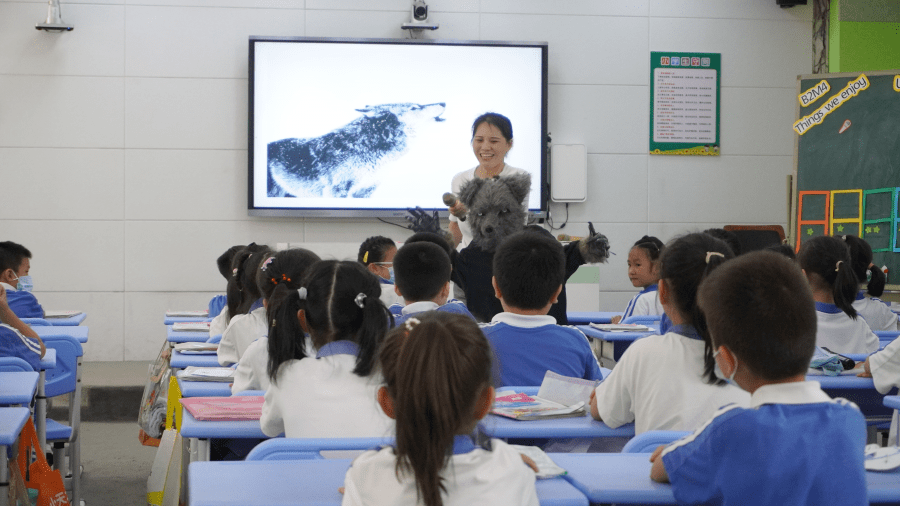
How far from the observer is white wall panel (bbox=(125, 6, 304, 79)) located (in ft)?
20.4

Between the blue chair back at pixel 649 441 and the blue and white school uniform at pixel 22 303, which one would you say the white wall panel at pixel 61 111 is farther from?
the blue chair back at pixel 649 441

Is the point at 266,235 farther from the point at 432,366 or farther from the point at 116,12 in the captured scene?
the point at 432,366

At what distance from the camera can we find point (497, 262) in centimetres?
254

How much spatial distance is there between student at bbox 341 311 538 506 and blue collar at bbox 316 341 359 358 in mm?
690

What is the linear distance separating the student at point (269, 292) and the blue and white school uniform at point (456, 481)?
0.90 metres

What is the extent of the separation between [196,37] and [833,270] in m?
4.65

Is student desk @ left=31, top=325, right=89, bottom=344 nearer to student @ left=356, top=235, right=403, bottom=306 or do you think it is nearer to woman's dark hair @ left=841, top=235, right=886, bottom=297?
student @ left=356, top=235, right=403, bottom=306

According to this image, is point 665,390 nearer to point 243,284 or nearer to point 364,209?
point 243,284

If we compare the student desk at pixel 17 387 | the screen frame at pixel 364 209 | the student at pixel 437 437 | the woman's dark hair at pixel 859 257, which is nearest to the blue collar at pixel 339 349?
the student at pixel 437 437

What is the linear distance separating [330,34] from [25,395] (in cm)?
457

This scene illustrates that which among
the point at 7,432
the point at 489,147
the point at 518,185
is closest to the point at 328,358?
the point at 7,432

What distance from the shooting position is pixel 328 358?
1887mm

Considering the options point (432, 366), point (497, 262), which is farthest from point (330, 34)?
point (432, 366)

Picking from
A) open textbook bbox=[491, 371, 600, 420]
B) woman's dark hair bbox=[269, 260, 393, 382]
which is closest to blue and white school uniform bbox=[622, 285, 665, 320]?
open textbook bbox=[491, 371, 600, 420]
